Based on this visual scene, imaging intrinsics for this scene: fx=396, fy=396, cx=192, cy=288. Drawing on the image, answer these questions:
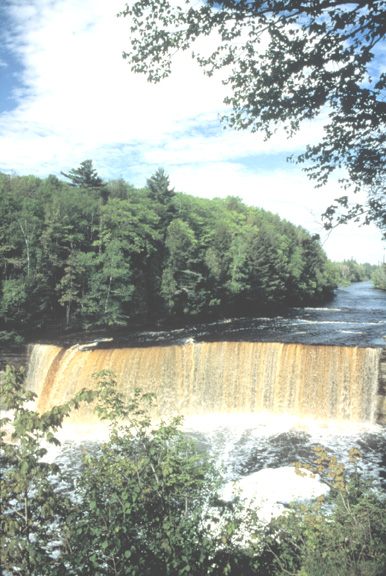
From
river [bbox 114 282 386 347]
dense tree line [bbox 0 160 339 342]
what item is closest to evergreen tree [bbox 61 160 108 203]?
dense tree line [bbox 0 160 339 342]

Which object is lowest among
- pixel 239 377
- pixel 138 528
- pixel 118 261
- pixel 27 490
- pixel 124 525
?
pixel 239 377

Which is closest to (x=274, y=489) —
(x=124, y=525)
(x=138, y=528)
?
(x=138, y=528)

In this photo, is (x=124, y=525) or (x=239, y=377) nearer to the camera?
(x=124, y=525)

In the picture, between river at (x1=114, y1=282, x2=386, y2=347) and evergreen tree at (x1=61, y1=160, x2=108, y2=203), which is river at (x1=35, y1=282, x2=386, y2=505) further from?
evergreen tree at (x1=61, y1=160, x2=108, y2=203)

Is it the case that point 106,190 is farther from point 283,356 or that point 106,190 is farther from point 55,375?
point 283,356

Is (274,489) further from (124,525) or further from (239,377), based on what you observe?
(124,525)
